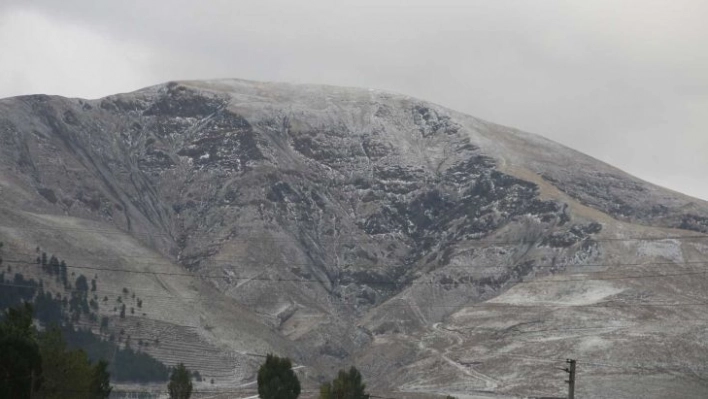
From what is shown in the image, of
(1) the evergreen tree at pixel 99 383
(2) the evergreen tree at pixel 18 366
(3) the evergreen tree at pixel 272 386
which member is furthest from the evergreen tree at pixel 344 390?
(2) the evergreen tree at pixel 18 366

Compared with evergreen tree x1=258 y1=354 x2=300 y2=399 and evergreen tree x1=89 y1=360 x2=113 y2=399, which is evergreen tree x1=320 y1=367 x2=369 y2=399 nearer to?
evergreen tree x1=258 y1=354 x2=300 y2=399

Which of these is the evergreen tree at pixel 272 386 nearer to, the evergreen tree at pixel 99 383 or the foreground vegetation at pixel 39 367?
the foreground vegetation at pixel 39 367

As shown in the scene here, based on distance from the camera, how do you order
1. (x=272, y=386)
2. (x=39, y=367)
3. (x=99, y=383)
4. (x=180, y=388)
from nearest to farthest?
(x=39, y=367), (x=99, y=383), (x=180, y=388), (x=272, y=386)

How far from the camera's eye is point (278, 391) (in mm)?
196500

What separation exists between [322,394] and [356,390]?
5.34 m

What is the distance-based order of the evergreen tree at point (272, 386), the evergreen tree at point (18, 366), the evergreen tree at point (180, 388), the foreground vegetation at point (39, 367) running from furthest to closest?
the evergreen tree at point (272, 386) → the evergreen tree at point (180, 388) → the foreground vegetation at point (39, 367) → the evergreen tree at point (18, 366)

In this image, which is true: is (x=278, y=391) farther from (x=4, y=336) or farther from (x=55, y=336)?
(x=4, y=336)

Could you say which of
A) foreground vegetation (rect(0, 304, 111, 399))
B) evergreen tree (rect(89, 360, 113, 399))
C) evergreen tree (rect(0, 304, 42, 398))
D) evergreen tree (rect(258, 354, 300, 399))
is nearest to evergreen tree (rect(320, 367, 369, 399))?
evergreen tree (rect(258, 354, 300, 399))

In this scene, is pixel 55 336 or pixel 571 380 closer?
pixel 571 380

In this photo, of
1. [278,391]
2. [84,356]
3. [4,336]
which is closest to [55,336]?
[84,356]

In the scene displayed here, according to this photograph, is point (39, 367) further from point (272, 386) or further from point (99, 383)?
point (272, 386)

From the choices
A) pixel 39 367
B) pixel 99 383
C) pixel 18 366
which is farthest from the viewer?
pixel 99 383

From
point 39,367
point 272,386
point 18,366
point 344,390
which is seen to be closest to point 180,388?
point 272,386

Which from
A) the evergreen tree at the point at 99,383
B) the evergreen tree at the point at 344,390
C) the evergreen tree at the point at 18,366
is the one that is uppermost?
the evergreen tree at the point at 18,366
